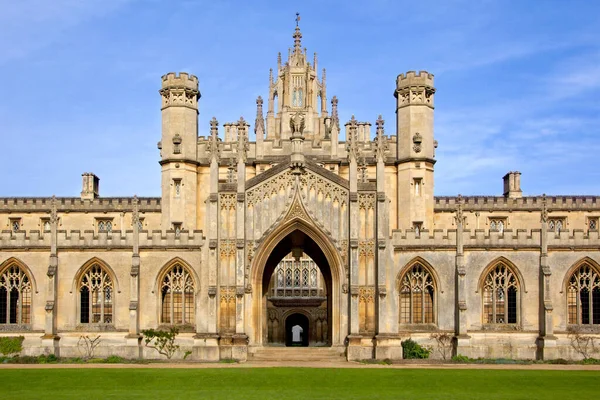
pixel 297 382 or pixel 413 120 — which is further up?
pixel 413 120

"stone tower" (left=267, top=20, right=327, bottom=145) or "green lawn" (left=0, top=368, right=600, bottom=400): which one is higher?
"stone tower" (left=267, top=20, right=327, bottom=145)

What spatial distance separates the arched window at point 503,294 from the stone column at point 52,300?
19.8 meters

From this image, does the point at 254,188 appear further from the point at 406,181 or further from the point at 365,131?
the point at 365,131

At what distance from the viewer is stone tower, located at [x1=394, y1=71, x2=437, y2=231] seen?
169 feet

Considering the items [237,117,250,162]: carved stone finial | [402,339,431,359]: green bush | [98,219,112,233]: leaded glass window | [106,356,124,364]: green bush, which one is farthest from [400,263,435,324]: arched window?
[98,219,112,233]: leaded glass window

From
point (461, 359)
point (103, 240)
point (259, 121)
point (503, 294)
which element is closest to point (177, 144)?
point (259, 121)

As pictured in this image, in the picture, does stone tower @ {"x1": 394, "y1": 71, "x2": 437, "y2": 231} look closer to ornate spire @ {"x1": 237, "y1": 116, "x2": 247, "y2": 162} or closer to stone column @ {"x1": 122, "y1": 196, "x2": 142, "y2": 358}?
ornate spire @ {"x1": 237, "y1": 116, "x2": 247, "y2": 162}

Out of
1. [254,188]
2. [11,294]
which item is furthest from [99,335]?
[254,188]

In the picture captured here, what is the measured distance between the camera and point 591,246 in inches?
1649

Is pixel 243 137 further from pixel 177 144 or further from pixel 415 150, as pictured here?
pixel 415 150

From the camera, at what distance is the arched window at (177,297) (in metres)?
42.5

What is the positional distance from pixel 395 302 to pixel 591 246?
9381mm

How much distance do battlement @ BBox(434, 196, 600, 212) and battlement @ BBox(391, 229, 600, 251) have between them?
13689 millimetres

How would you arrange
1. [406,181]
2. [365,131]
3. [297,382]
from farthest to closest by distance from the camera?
[365,131] → [406,181] → [297,382]
